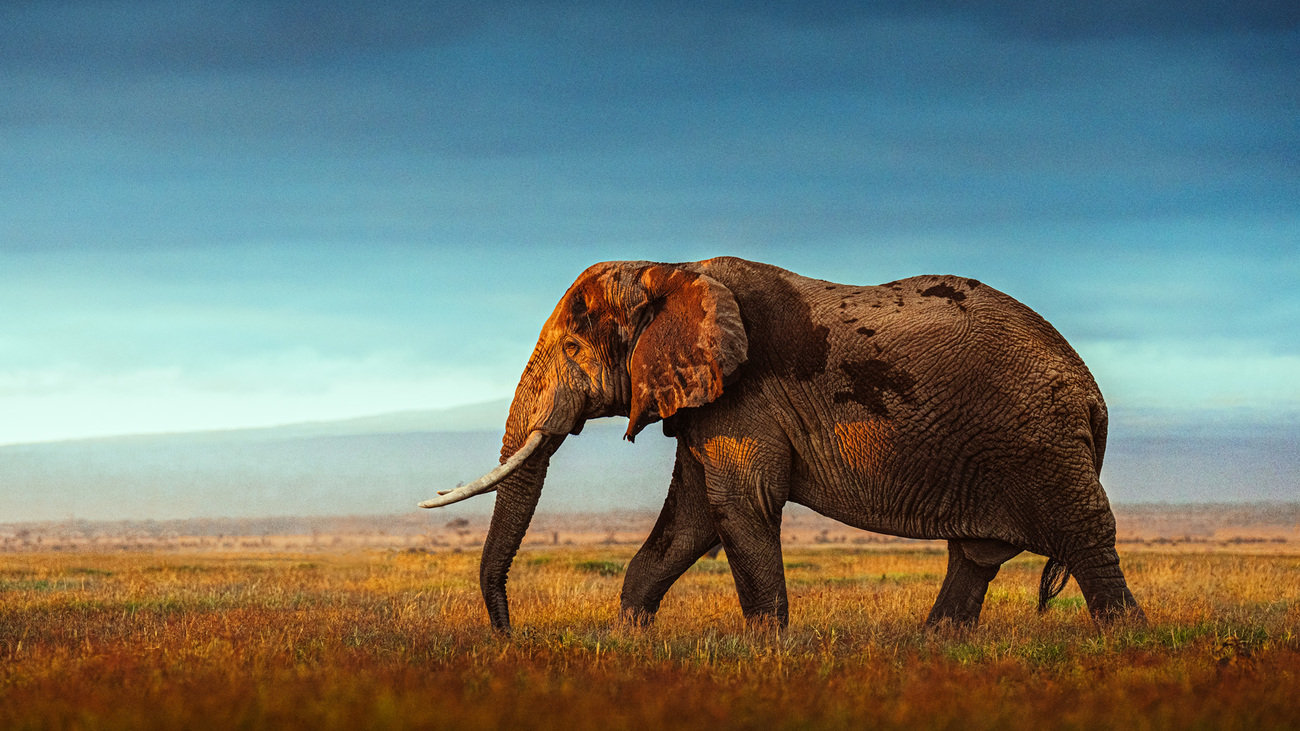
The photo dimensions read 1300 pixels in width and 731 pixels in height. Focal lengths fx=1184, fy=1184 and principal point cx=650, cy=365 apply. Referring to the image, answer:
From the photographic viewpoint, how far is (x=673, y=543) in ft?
43.3

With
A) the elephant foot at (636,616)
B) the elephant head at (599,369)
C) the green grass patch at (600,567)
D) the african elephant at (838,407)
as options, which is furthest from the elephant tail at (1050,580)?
the green grass patch at (600,567)

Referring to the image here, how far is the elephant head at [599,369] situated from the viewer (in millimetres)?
12055

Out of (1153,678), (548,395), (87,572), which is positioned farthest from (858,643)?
(87,572)

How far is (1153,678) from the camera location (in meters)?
8.71

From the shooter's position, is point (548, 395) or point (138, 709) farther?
point (548, 395)

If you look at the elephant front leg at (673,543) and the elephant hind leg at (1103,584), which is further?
the elephant front leg at (673,543)

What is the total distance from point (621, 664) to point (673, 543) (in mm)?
3706

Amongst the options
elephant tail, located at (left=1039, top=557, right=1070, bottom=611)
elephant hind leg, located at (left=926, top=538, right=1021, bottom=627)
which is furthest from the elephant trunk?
elephant tail, located at (left=1039, top=557, right=1070, bottom=611)

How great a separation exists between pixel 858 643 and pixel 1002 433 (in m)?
2.62

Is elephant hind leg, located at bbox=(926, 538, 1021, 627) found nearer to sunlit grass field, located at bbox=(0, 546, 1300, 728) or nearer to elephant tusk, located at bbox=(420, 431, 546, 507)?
sunlit grass field, located at bbox=(0, 546, 1300, 728)

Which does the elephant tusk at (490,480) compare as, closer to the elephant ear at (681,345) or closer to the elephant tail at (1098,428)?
the elephant ear at (681,345)

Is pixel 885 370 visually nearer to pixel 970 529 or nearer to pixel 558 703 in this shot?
pixel 970 529

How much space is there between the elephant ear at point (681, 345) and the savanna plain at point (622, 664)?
2.36 meters

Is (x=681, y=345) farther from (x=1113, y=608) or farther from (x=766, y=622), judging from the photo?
(x=1113, y=608)
